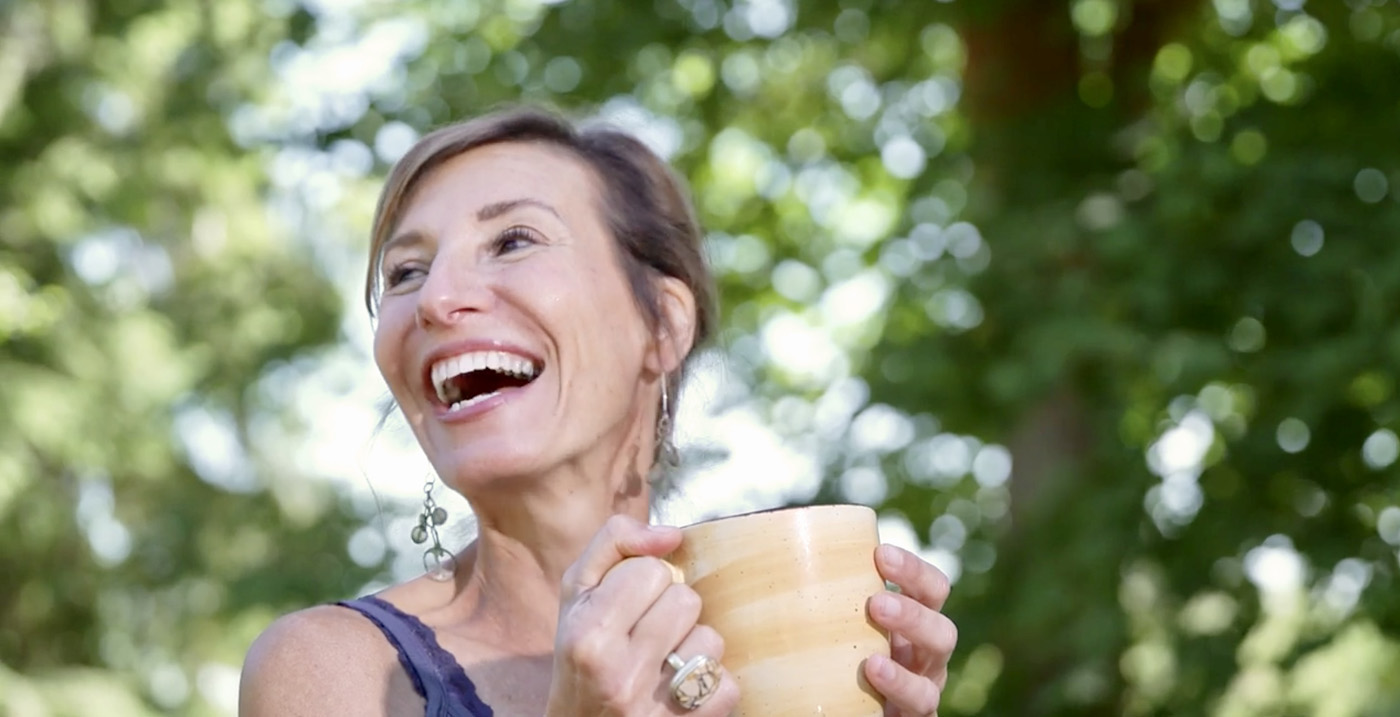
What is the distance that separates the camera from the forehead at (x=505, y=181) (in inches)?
74.3

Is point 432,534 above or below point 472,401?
below

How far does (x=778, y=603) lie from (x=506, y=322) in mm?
563

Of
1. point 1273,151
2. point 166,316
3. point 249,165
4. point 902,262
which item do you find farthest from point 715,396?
point 166,316

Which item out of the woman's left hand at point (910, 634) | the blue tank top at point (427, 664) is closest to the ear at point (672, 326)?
the blue tank top at point (427, 664)

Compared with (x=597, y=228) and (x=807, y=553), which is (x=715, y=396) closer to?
(x=597, y=228)

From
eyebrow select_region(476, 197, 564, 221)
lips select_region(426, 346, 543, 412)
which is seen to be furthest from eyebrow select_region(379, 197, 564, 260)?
lips select_region(426, 346, 543, 412)

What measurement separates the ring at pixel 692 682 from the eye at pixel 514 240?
650mm

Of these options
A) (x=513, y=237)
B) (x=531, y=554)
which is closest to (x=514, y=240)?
(x=513, y=237)

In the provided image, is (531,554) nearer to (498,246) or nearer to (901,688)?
(498,246)

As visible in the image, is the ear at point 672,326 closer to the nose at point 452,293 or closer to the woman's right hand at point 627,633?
the nose at point 452,293

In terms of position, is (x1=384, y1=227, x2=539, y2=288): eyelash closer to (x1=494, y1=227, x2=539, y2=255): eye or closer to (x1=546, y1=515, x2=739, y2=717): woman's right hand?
(x1=494, y1=227, x2=539, y2=255): eye

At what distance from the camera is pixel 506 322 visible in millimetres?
1794

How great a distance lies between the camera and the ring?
1343 mm

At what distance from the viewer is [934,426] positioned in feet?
16.6
